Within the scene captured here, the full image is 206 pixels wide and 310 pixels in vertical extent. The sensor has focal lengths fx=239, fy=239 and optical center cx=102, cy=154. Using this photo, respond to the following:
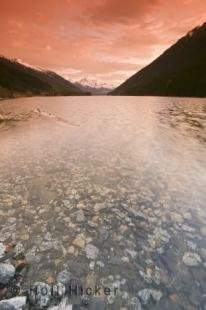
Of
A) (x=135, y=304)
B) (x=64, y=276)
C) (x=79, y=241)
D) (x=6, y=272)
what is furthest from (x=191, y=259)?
(x=6, y=272)

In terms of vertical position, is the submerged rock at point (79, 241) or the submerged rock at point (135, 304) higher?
the submerged rock at point (135, 304)

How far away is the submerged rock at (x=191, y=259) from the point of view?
6262 millimetres

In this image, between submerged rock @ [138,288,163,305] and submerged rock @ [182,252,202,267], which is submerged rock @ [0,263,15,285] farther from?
submerged rock @ [182,252,202,267]

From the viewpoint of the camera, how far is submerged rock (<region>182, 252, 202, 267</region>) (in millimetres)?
6262

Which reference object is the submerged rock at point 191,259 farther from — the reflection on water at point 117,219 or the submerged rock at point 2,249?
the submerged rock at point 2,249

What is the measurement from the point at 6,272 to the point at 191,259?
15.5 ft

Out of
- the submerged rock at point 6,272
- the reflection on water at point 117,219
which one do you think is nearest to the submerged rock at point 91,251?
the reflection on water at point 117,219

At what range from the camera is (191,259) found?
21.0ft

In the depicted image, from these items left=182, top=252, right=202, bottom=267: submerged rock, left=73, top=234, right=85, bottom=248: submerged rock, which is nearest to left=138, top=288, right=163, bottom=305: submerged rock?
left=182, top=252, right=202, bottom=267: submerged rock

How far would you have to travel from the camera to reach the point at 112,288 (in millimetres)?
5559

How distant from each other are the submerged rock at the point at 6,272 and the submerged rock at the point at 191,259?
4.41 m

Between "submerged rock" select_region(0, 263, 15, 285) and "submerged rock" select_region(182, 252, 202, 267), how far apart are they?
14.5 feet

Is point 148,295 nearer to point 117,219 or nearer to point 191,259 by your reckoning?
point 191,259

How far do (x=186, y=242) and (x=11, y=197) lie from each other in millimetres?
6932
